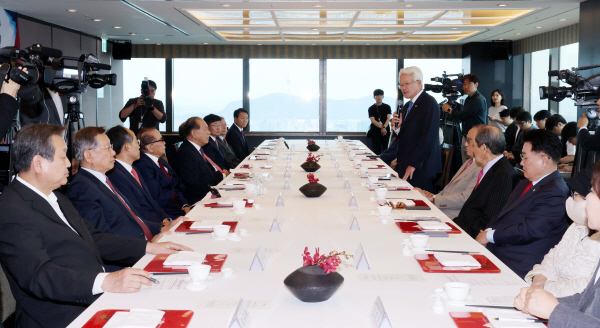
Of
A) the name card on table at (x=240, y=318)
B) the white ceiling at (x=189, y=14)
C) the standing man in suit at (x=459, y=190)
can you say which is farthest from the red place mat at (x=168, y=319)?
the white ceiling at (x=189, y=14)

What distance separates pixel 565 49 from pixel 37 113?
8340 mm

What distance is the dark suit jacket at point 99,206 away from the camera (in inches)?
101

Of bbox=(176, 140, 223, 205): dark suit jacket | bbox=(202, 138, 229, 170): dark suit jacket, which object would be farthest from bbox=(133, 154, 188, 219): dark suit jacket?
bbox=(202, 138, 229, 170): dark suit jacket

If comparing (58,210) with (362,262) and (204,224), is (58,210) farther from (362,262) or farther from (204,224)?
(362,262)

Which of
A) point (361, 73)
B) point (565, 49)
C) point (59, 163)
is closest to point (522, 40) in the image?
point (565, 49)

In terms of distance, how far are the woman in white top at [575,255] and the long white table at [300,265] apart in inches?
9.2

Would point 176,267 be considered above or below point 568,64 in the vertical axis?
below

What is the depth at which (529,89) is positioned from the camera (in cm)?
1034

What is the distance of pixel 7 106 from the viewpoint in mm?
2219

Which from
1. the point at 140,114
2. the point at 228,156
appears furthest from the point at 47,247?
the point at 140,114

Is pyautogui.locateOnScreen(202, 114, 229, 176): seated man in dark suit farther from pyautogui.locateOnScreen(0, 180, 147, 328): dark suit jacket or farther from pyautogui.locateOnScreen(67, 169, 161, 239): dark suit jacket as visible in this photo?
pyautogui.locateOnScreen(0, 180, 147, 328): dark suit jacket

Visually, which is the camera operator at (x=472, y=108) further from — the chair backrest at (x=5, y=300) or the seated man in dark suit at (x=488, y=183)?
the chair backrest at (x=5, y=300)

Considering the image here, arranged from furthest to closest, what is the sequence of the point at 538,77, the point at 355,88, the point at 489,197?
the point at 355,88 → the point at 538,77 → the point at 489,197

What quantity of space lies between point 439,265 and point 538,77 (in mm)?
9442
